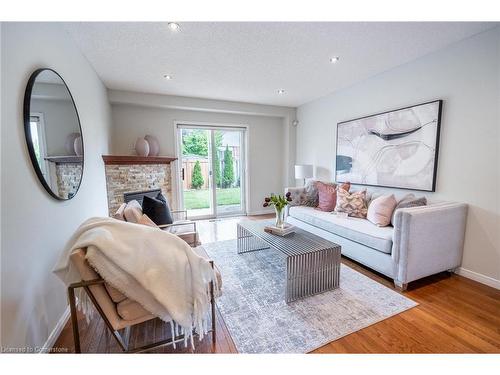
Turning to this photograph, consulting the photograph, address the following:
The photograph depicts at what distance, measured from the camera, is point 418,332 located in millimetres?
1514

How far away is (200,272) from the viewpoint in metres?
1.22

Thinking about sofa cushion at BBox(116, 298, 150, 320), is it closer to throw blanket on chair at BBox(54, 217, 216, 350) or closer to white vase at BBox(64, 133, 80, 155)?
throw blanket on chair at BBox(54, 217, 216, 350)

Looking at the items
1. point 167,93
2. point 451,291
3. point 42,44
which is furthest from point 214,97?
point 451,291

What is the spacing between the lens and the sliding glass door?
4449 mm

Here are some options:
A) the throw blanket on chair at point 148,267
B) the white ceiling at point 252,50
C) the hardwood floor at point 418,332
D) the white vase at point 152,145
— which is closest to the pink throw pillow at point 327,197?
the hardwood floor at point 418,332

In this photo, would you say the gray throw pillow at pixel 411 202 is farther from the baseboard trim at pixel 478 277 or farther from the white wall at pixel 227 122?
the white wall at pixel 227 122

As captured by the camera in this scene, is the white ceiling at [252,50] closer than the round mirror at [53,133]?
No

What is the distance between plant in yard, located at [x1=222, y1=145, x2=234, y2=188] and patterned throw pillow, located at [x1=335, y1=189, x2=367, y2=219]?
2.51 meters

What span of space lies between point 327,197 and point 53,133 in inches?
127

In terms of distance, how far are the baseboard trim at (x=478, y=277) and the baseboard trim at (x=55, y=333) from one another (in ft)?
12.0

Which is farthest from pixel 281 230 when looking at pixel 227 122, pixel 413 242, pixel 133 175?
pixel 227 122

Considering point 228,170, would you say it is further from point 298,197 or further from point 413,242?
point 413,242

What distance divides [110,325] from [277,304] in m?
1.22

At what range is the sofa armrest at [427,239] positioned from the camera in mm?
1930
